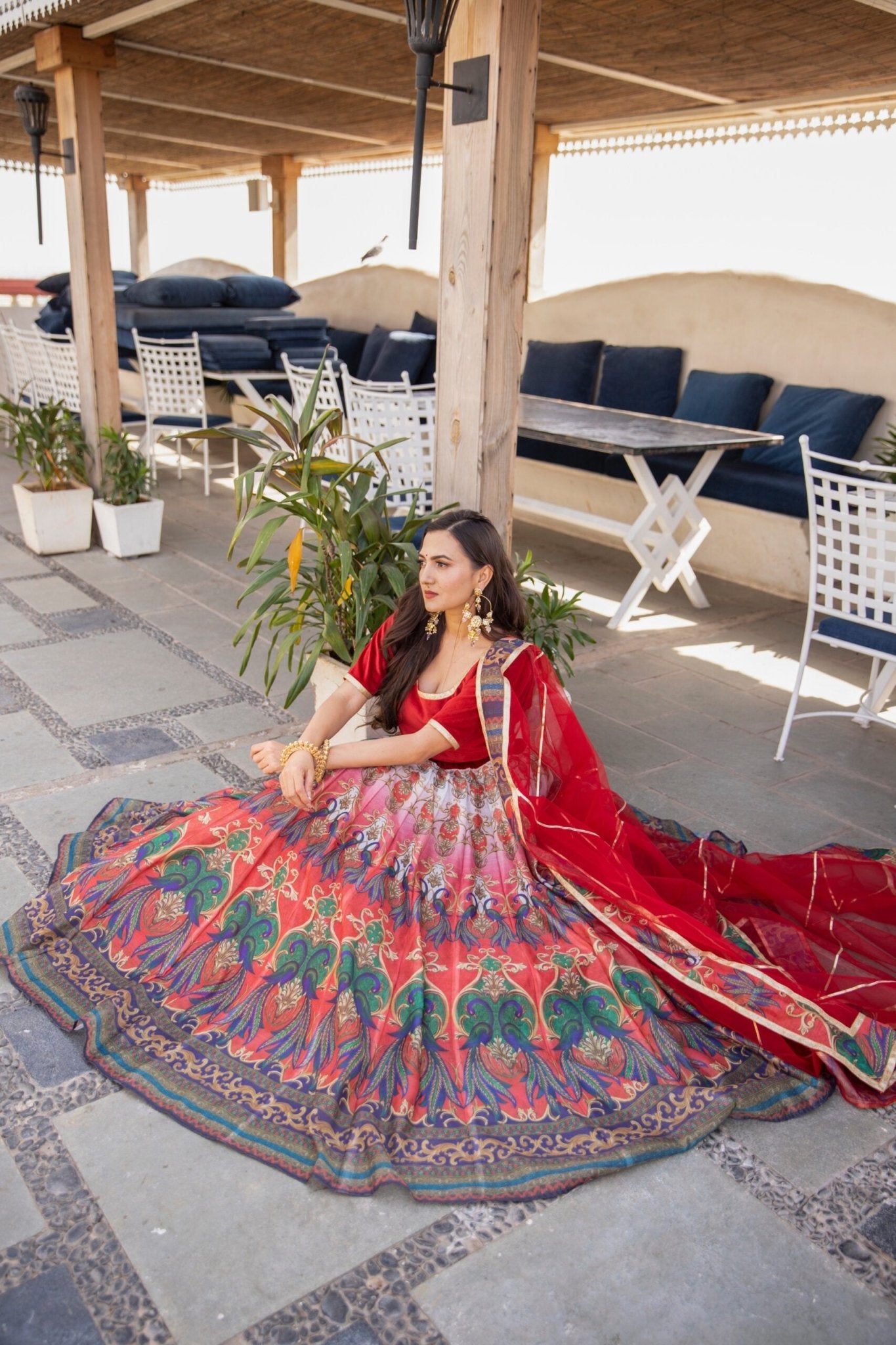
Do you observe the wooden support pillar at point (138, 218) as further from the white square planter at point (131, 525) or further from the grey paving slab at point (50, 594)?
the grey paving slab at point (50, 594)

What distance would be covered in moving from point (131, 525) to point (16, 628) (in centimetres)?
115

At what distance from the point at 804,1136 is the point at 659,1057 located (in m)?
0.28

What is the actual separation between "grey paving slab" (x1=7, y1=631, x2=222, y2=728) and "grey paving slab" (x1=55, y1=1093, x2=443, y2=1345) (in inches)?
75.3

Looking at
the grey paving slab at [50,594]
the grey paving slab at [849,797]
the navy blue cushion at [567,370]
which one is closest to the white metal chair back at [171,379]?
the grey paving slab at [50,594]

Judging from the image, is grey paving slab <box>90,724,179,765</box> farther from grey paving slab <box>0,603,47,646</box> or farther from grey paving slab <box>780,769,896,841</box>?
grey paving slab <box>780,769,896,841</box>

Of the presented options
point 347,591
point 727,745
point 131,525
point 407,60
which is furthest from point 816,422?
point 131,525

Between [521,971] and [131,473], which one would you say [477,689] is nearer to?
[521,971]

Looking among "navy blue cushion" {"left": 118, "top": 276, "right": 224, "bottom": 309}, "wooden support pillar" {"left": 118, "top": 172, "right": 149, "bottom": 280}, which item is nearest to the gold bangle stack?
"navy blue cushion" {"left": 118, "top": 276, "right": 224, "bottom": 309}

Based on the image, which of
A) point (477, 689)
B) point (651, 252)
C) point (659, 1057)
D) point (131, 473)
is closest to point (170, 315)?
point (131, 473)

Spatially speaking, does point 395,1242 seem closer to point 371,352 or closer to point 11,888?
point 11,888

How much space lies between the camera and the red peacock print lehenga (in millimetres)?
1827

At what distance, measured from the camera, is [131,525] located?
5.42m

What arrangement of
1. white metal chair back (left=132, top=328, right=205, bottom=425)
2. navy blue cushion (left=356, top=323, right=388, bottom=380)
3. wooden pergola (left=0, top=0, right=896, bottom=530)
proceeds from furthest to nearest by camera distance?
navy blue cushion (left=356, top=323, right=388, bottom=380) → white metal chair back (left=132, top=328, right=205, bottom=425) → wooden pergola (left=0, top=0, right=896, bottom=530)

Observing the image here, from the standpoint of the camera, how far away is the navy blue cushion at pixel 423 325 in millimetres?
8250
